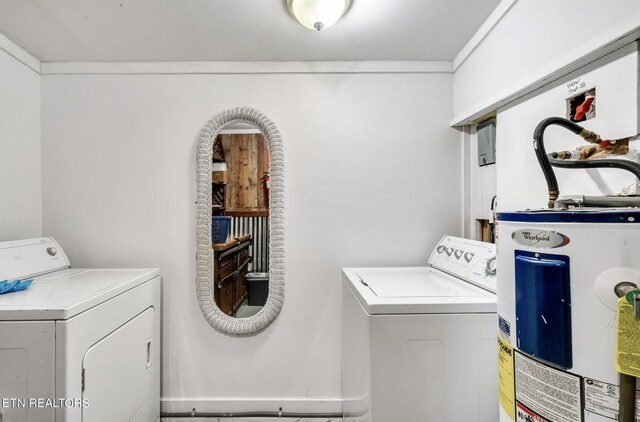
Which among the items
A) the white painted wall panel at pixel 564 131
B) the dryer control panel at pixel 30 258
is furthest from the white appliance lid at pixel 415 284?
the dryer control panel at pixel 30 258

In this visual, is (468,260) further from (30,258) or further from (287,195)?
(30,258)

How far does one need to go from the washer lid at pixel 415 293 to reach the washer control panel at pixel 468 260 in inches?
1.4

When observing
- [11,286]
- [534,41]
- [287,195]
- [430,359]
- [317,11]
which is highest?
[317,11]

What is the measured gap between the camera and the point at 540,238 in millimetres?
666

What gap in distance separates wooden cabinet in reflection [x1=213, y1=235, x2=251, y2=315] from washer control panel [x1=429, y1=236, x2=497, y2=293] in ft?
3.89

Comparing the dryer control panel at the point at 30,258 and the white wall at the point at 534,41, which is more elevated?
the white wall at the point at 534,41

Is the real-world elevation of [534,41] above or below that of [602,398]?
above

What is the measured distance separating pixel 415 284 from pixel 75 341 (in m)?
1.45

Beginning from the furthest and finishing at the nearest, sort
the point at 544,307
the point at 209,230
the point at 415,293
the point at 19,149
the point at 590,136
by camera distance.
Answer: the point at 209,230
the point at 19,149
the point at 415,293
the point at 590,136
the point at 544,307

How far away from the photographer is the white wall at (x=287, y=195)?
1.89 meters

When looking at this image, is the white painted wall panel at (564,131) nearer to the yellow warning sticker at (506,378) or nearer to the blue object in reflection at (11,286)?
the yellow warning sticker at (506,378)

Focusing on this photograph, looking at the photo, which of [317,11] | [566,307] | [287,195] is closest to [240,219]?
[287,195]

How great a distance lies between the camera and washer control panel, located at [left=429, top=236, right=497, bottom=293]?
4.50 feet

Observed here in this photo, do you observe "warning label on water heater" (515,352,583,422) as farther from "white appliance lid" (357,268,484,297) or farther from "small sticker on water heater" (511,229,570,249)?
"white appliance lid" (357,268,484,297)
